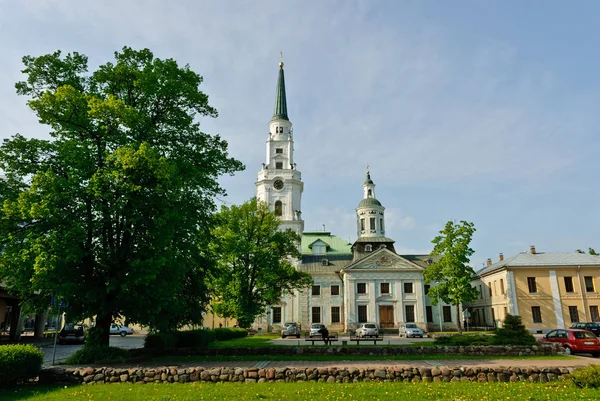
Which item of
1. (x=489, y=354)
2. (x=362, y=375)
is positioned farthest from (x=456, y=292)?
(x=362, y=375)

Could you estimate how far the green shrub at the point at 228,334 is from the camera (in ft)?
100

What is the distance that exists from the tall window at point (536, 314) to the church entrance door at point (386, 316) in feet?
52.0

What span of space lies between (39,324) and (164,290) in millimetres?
29765

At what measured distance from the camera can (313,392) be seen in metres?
11.3

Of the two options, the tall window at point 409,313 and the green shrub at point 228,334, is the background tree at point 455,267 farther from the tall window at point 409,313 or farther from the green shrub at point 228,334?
the green shrub at point 228,334

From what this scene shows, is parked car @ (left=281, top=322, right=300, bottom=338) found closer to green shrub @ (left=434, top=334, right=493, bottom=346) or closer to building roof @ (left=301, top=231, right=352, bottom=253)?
building roof @ (left=301, top=231, right=352, bottom=253)

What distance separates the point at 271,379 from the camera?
13.4 meters

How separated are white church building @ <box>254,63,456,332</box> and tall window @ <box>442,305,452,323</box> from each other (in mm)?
125

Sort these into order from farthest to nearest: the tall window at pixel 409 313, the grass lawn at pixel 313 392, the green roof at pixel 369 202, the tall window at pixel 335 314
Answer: the green roof at pixel 369 202
the tall window at pixel 335 314
the tall window at pixel 409 313
the grass lawn at pixel 313 392

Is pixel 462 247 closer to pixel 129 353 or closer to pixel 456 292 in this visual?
pixel 456 292

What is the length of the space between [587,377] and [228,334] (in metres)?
26.2

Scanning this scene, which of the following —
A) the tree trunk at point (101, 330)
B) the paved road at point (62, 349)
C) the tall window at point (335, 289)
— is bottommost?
the paved road at point (62, 349)

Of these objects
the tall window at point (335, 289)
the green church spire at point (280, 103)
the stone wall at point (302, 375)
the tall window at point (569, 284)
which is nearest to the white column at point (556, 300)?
the tall window at point (569, 284)

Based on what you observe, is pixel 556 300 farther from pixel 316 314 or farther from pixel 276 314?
pixel 276 314
